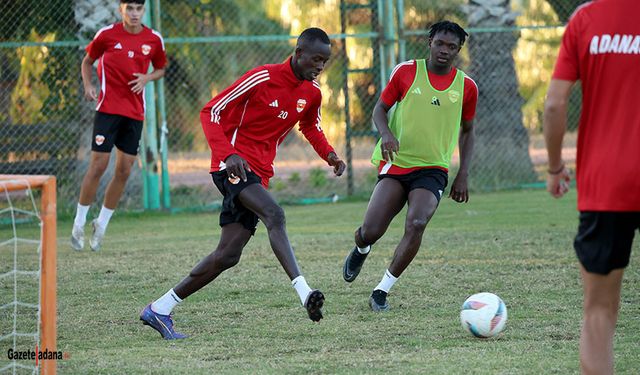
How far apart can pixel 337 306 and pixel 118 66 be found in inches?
173

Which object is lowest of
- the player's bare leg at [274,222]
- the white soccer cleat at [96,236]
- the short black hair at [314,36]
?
the white soccer cleat at [96,236]

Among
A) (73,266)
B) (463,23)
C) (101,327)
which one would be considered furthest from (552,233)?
(463,23)

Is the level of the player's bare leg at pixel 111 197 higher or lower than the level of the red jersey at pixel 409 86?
lower

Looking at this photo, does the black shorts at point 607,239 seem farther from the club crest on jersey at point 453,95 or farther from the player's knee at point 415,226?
the club crest on jersey at point 453,95

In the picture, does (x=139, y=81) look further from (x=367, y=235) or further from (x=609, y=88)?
(x=609, y=88)

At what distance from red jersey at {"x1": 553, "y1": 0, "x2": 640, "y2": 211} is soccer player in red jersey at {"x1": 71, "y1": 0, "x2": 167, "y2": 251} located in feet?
21.8

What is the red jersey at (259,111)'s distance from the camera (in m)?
6.28

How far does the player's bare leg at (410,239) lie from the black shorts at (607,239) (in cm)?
280

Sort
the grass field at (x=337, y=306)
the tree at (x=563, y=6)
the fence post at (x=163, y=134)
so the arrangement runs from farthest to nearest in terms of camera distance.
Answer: the tree at (x=563, y=6)
the fence post at (x=163, y=134)
the grass field at (x=337, y=306)

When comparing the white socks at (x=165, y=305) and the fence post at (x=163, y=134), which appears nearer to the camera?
the white socks at (x=165, y=305)

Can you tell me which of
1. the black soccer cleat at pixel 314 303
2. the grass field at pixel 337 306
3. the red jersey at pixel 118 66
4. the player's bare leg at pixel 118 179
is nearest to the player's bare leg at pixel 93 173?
the player's bare leg at pixel 118 179

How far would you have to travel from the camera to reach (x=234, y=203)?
611 cm

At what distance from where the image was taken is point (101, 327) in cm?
641

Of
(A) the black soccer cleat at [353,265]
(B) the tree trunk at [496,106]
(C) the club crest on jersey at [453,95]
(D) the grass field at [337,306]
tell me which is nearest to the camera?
(D) the grass field at [337,306]
